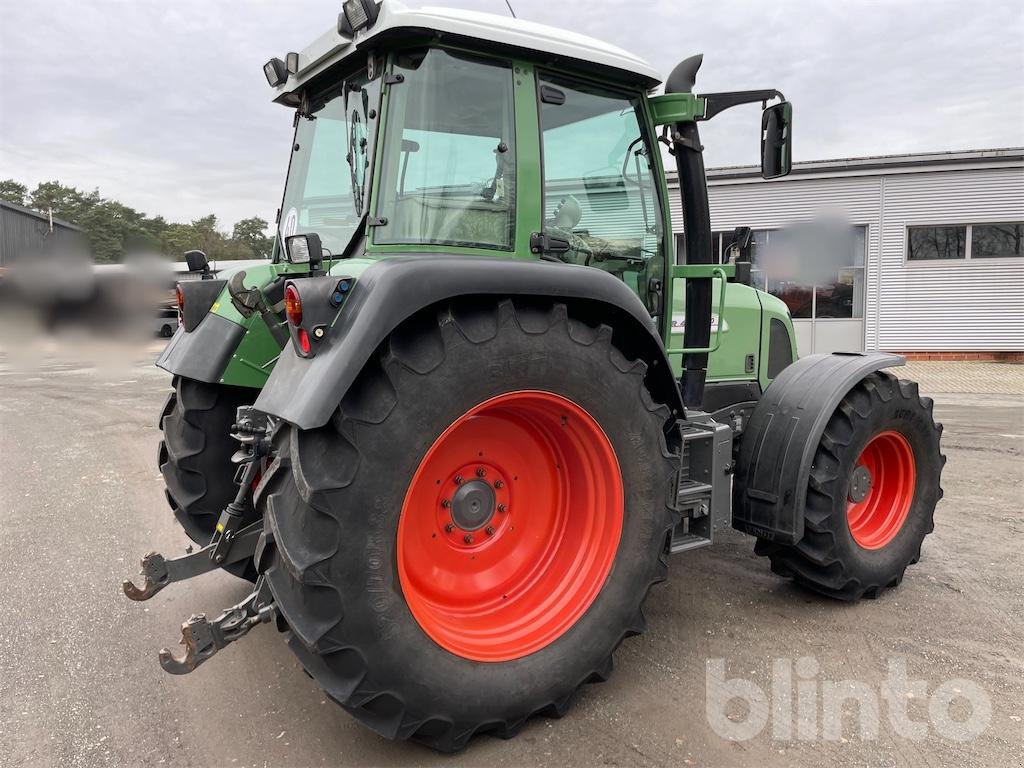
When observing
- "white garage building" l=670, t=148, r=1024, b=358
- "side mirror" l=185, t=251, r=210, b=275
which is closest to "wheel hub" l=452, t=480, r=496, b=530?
"side mirror" l=185, t=251, r=210, b=275

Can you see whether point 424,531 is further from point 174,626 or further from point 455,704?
point 174,626

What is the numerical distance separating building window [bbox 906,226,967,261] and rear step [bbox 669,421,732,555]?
586 inches

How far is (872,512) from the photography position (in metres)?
4.03

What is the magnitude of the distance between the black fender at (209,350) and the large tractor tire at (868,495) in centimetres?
278

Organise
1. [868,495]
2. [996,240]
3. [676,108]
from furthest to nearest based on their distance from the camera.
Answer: [996,240]
[868,495]
[676,108]

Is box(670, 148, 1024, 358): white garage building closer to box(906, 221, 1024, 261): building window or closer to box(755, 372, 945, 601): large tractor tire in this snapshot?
box(906, 221, 1024, 261): building window

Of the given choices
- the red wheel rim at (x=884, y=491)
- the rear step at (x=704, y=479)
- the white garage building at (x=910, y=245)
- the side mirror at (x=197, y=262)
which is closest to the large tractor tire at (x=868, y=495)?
the red wheel rim at (x=884, y=491)

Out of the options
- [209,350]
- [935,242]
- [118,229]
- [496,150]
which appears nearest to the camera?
[496,150]

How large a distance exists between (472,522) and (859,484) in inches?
87.9

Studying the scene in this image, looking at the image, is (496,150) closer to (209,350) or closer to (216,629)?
(209,350)

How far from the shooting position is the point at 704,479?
340 centimetres

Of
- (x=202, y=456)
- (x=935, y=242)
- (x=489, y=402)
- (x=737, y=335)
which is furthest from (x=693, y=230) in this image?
(x=935, y=242)

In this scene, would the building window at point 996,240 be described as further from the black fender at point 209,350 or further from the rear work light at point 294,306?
the rear work light at point 294,306

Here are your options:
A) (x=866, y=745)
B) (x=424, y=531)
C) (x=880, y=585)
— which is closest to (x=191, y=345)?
(x=424, y=531)
